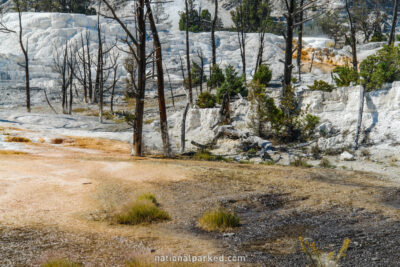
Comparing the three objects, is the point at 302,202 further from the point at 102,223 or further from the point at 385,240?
the point at 102,223

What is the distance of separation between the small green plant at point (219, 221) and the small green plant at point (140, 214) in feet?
2.48

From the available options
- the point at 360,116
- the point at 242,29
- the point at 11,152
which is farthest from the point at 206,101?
the point at 242,29

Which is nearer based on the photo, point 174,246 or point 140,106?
point 174,246

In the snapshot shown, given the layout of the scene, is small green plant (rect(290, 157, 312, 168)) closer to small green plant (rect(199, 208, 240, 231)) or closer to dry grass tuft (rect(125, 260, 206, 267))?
small green plant (rect(199, 208, 240, 231))

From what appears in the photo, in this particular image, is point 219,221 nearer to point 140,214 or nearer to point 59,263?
point 140,214

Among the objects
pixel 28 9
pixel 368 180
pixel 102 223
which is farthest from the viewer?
pixel 28 9

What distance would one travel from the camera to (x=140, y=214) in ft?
18.4

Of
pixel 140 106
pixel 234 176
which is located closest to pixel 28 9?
pixel 140 106

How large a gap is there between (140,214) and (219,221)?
1339 millimetres

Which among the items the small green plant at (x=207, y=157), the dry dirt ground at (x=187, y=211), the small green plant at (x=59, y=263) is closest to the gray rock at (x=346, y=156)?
the dry dirt ground at (x=187, y=211)

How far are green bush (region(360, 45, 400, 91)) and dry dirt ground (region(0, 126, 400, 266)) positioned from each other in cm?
538

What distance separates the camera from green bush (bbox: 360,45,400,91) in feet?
43.6

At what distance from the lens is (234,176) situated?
29.0 feet

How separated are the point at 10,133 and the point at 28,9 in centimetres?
6282
